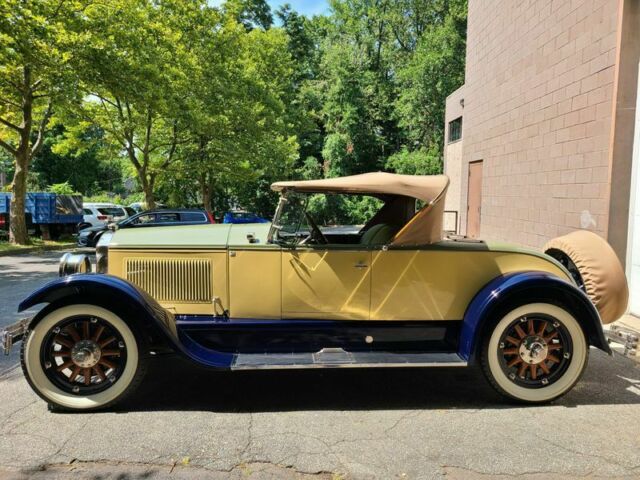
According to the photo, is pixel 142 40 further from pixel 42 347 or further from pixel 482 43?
pixel 42 347

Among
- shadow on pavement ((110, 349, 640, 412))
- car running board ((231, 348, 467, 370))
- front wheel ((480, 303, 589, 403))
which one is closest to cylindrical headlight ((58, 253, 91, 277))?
shadow on pavement ((110, 349, 640, 412))

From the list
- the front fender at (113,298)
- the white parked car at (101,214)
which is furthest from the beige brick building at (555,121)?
the white parked car at (101,214)

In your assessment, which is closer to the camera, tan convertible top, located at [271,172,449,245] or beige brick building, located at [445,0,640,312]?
tan convertible top, located at [271,172,449,245]

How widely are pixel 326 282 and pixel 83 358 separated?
1.95 m

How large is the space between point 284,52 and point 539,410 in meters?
27.5

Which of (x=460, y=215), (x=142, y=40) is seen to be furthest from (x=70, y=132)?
(x=460, y=215)

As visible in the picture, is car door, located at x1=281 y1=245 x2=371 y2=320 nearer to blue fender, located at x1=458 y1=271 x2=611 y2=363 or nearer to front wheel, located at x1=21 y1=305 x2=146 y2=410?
blue fender, located at x1=458 y1=271 x2=611 y2=363

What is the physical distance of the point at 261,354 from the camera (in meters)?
3.89

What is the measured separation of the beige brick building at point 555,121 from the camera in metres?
6.73

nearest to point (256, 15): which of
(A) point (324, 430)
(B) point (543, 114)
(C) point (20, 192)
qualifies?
(C) point (20, 192)

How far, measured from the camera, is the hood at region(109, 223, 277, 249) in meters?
4.11

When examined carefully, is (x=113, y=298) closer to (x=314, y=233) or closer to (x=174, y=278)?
(x=174, y=278)

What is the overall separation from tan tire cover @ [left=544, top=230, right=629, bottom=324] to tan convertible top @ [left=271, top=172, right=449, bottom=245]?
4.64 feet

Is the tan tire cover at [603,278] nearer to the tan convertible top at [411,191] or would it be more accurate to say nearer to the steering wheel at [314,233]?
the tan convertible top at [411,191]
